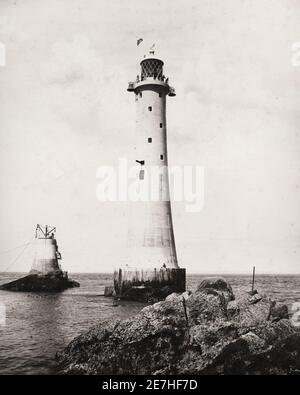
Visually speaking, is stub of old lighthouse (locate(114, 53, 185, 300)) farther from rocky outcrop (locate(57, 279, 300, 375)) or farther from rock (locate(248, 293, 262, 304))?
rocky outcrop (locate(57, 279, 300, 375))

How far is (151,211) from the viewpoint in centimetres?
3322

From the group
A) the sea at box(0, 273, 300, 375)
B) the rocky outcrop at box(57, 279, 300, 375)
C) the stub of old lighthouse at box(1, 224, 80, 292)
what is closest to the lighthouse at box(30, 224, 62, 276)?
the stub of old lighthouse at box(1, 224, 80, 292)

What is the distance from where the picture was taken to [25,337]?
19.7m

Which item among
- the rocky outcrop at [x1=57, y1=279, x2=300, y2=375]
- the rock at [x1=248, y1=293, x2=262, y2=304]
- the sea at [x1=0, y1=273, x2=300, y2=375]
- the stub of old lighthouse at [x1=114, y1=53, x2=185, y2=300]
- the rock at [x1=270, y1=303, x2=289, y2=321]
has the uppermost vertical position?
the stub of old lighthouse at [x1=114, y1=53, x2=185, y2=300]

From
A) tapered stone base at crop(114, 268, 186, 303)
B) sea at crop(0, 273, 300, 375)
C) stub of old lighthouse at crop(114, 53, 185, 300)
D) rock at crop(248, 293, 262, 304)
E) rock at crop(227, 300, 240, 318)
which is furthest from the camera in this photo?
stub of old lighthouse at crop(114, 53, 185, 300)

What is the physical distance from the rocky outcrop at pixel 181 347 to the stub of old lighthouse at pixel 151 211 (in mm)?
16960

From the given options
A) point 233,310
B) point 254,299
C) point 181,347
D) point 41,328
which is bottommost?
point 41,328

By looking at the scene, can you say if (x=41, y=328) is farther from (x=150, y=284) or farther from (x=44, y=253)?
(x=44, y=253)

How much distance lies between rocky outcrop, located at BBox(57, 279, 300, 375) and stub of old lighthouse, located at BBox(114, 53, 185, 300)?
17.0m

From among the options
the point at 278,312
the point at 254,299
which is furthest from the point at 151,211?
the point at 278,312

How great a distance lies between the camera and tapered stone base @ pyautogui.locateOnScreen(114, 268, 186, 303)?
31891 mm

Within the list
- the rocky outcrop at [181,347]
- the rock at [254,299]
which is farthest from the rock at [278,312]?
the rocky outcrop at [181,347]

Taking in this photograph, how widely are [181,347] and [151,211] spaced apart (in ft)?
65.0

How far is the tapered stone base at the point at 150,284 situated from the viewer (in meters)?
31.9
